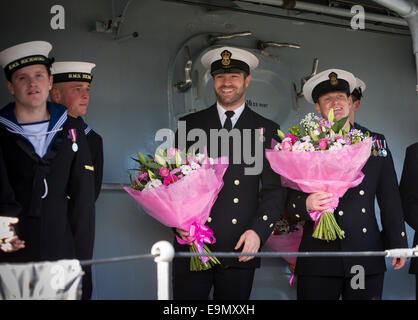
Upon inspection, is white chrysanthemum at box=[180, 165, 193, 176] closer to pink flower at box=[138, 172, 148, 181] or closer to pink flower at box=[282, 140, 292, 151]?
pink flower at box=[138, 172, 148, 181]

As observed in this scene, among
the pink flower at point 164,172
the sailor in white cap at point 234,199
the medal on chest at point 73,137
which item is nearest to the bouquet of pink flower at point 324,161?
the sailor in white cap at point 234,199

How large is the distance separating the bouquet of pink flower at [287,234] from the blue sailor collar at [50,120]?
1.72 meters

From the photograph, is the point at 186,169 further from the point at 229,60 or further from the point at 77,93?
the point at 77,93

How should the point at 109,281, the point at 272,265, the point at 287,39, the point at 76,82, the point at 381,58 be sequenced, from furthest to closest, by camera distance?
the point at 381,58 → the point at 287,39 → the point at 272,265 → the point at 109,281 → the point at 76,82

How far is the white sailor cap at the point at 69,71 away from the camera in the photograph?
438 cm

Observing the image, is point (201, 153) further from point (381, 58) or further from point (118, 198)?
point (381, 58)

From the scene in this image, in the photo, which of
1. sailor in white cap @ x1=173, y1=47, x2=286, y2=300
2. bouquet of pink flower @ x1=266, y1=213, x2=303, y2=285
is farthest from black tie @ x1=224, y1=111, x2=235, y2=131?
bouquet of pink flower @ x1=266, y1=213, x2=303, y2=285

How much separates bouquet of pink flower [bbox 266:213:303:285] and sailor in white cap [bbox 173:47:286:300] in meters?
0.34

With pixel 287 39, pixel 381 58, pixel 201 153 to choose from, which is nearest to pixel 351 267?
pixel 201 153

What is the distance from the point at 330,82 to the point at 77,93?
1612 millimetres

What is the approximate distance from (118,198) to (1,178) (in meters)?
1.50

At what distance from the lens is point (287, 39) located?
568 cm

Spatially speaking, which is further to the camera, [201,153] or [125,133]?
[125,133]

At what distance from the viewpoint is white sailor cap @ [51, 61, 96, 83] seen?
14.4 ft
